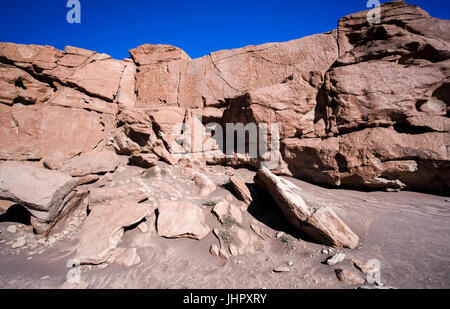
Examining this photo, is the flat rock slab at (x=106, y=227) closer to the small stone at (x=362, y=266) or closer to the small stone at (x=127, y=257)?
the small stone at (x=127, y=257)

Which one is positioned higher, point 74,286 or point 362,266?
point 362,266

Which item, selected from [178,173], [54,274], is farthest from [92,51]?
[54,274]

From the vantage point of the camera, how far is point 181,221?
3.41 meters

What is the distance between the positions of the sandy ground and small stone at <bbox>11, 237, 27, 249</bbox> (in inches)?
3.2

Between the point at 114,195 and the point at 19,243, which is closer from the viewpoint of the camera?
the point at 19,243

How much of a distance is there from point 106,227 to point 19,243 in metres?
1.51

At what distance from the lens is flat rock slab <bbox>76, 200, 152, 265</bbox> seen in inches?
111

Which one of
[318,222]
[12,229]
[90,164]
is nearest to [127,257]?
[12,229]

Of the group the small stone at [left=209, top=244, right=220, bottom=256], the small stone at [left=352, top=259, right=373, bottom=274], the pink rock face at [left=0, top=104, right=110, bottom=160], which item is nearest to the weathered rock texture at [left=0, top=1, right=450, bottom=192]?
the pink rock face at [left=0, top=104, right=110, bottom=160]

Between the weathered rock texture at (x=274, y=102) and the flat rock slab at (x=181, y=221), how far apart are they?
2.46 meters

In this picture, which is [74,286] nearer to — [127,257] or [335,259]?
[127,257]

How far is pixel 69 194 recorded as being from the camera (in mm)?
3617

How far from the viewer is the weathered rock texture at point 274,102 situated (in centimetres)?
398

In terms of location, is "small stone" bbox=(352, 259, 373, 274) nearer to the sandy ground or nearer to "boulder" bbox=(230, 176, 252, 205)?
the sandy ground
